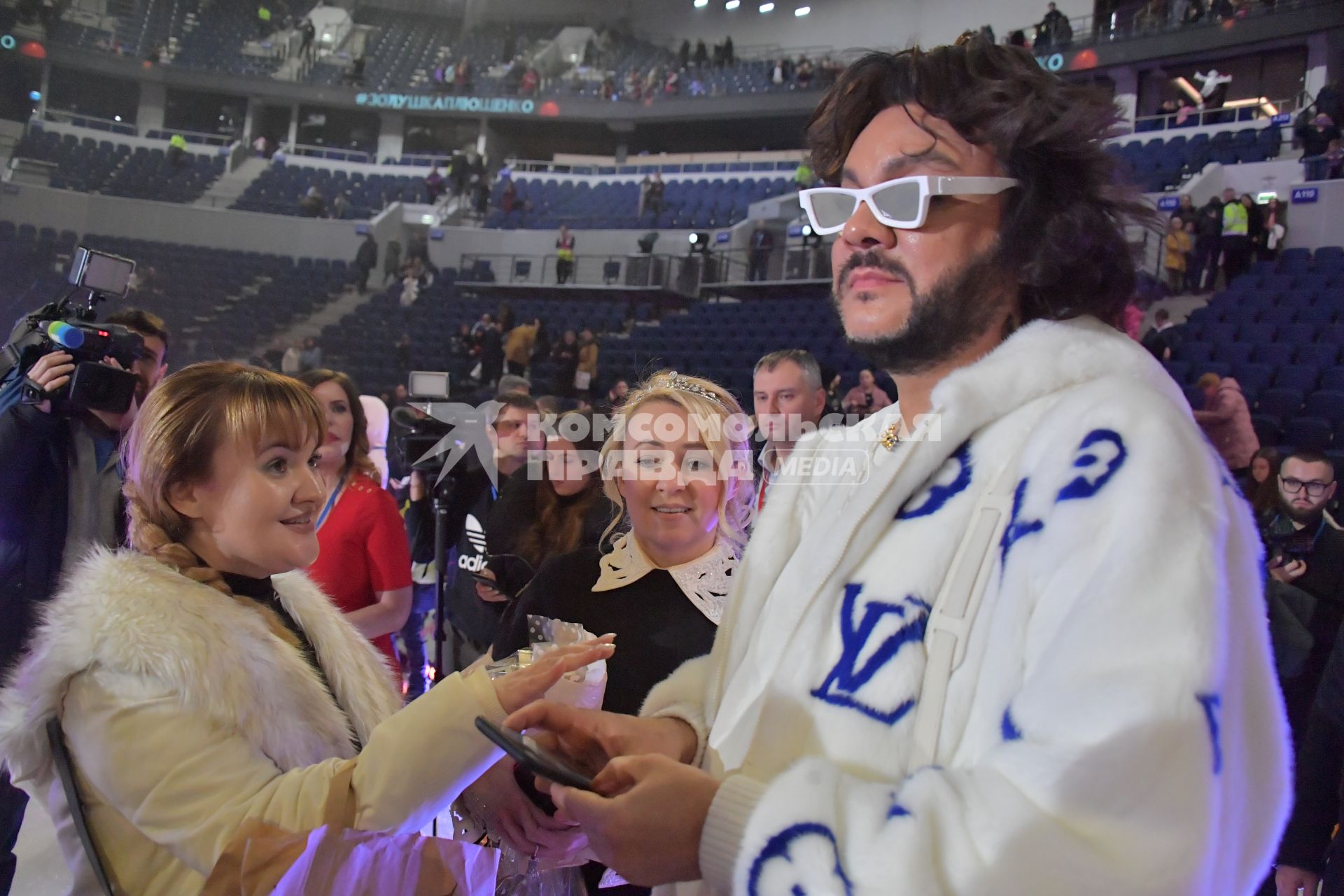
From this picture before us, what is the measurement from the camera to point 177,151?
16578 mm

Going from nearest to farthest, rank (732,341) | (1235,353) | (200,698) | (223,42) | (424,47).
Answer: (200,698) < (1235,353) < (732,341) < (223,42) < (424,47)

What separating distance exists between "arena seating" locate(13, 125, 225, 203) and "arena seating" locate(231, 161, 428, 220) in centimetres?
96

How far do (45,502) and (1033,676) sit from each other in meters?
2.28

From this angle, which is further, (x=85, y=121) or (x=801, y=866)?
(x=85, y=121)

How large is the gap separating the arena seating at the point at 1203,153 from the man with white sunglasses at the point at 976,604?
11687mm

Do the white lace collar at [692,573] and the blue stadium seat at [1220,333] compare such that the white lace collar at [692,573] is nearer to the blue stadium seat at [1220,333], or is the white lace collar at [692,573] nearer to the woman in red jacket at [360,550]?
the woman in red jacket at [360,550]

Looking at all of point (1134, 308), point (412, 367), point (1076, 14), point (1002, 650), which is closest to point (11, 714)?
point (1002, 650)

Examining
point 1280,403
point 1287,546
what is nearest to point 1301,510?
point 1287,546

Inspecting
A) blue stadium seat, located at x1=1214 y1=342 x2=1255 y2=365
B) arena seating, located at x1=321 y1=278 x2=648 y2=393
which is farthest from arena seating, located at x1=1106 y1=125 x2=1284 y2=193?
Result: arena seating, located at x1=321 y1=278 x2=648 y2=393

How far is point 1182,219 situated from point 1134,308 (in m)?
10.4

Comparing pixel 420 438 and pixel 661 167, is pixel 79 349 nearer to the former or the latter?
pixel 420 438

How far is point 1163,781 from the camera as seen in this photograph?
56 centimetres

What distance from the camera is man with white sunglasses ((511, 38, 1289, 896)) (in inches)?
22.5

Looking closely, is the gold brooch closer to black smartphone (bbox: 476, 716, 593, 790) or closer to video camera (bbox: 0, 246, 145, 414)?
black smartphone (bbox: 476, 716, 593, 790)
